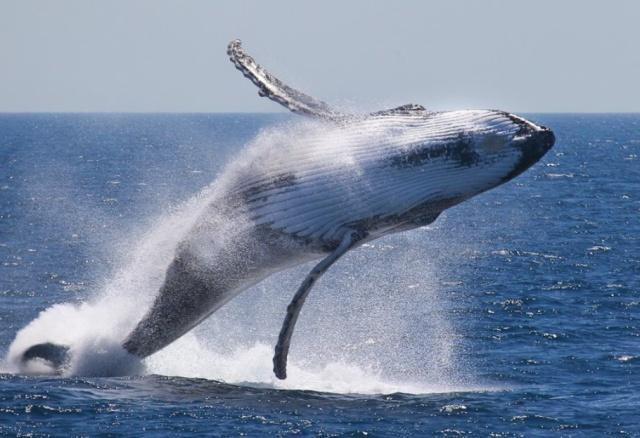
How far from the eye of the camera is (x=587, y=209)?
74.4 m

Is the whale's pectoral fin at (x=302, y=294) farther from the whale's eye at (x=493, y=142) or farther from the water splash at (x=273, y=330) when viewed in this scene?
the whale's eye at (x=493, y=142)

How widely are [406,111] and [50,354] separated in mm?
9603

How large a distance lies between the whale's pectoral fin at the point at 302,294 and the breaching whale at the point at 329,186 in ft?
0.07

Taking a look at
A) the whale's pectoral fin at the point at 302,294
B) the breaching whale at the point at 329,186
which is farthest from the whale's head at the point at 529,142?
the whale's pectoral fin at the point at 302,294

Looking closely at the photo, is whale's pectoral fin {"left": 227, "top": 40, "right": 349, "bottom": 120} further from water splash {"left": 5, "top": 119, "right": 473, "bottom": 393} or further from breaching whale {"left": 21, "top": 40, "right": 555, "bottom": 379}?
water splash {"left": 5, "top": 119, "right": 473, "bottom": 393}

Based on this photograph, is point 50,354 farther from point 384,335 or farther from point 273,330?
point 384,335

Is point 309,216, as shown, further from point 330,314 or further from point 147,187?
point 147,187

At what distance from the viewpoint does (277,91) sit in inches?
810

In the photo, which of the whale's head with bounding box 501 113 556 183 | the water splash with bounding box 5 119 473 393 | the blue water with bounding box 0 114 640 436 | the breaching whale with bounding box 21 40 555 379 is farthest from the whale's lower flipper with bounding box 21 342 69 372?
the whale's head with bounding box 501 113 556 183

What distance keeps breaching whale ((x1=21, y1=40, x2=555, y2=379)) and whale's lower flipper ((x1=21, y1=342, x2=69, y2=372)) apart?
3530 millimetres

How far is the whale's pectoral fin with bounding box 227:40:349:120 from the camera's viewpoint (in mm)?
19938

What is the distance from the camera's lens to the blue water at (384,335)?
2166 cm

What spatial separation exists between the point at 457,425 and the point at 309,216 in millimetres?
5221

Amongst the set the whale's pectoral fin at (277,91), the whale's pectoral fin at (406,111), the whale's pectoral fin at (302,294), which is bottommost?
the whale's pectoral fin at (302,294)
